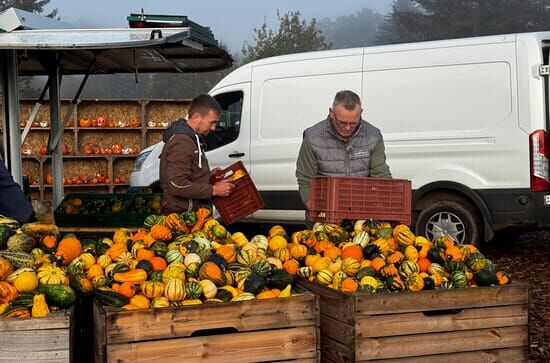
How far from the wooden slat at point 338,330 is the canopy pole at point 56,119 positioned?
6.07 m

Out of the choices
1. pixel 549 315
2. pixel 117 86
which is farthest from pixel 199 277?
pixel 117 86

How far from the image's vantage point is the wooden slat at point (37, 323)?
3.01 meters

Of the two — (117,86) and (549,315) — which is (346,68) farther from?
(117,86)

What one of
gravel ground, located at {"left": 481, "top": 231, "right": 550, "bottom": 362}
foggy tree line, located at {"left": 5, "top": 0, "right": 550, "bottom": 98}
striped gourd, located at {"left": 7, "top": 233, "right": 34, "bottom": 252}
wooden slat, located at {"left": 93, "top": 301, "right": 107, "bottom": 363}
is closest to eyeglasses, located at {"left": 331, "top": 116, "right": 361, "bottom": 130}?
gravel ground, located at {"left": 481, "top": 231, "right": 550, "bottom": 362}

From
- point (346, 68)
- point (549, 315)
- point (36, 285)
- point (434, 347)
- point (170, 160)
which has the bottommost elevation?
point (549, 315)

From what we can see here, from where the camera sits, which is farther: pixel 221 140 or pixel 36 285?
pixel 221 140

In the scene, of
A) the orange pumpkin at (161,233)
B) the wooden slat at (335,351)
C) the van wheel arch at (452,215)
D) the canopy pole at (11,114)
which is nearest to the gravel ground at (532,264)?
the van wheel arch at (452,215)

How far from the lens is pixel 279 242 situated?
4.26 metres

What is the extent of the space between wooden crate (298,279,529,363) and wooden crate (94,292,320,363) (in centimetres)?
18

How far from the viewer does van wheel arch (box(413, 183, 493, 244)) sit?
862cm

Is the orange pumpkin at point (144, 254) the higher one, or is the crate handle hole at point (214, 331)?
the orange pumpkin at point (144, 254)

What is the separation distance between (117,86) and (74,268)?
81.6m

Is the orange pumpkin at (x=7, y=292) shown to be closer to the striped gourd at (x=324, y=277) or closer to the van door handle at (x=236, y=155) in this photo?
the striped gourd at (x=324, y=277)

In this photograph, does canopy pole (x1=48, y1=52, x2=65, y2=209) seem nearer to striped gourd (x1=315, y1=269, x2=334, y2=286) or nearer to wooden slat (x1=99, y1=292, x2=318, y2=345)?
striped gourd (x1=315, y1=269, x2=334, y2=286)
